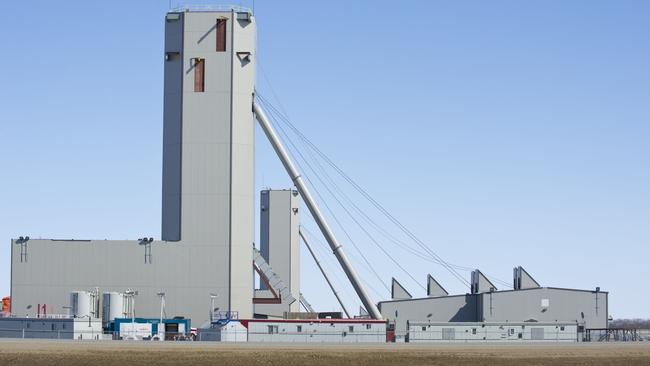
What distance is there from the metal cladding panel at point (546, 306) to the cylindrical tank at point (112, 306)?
109ft

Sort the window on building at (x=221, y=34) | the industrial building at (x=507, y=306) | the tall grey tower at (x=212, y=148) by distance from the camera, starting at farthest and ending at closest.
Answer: the industrial building at (x=507, y=306) → the window on building at (x=221, y=34) → the tall grey tower at (x=212, y=148)

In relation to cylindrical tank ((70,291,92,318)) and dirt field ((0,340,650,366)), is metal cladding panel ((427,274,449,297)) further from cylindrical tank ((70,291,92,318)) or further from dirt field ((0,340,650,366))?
cylindrical tank ((70,291,92,318))

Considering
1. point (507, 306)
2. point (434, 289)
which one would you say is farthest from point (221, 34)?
point (507, 306)

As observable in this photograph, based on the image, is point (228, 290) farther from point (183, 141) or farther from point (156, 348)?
point (156, 348)

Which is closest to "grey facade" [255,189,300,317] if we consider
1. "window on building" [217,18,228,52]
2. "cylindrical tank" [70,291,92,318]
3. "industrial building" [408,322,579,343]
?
"window on building" [217,18,228,52]

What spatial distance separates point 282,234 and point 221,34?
42326 millimetres

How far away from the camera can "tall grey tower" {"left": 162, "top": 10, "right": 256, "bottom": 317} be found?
96000mm

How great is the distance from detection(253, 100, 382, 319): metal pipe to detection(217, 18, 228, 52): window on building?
229 inches

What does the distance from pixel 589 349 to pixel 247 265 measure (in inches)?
1314

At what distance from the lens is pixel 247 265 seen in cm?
9744

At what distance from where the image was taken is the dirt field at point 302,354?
62.4 m

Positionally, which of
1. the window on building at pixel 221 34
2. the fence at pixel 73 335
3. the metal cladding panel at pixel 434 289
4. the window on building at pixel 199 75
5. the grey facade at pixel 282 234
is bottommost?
the fence at pixel 73 335

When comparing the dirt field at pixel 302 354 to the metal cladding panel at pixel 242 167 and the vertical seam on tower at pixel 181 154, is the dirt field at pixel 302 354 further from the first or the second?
the vertical seam on tower at pixel 181 154

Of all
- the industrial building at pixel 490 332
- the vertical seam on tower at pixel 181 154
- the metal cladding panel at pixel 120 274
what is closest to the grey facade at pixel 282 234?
the vertical seam on tower at pixel 181 154
